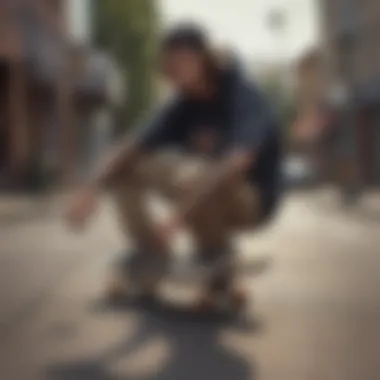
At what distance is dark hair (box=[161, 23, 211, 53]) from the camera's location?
0.59 metres

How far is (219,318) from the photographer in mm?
631

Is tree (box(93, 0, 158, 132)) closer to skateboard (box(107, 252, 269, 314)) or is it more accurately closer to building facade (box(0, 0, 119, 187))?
building facade (box(0, 0, 119, 187))

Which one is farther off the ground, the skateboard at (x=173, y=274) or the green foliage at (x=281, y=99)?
the green foliage at (x=281, y=99)

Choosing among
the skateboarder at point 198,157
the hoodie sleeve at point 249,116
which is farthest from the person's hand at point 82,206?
the hoodie sleeve at point 249,116

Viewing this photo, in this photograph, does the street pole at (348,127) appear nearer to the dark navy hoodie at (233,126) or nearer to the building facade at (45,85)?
the dark navy hoodie at (233,126)

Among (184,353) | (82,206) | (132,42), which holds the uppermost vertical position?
(132,42)

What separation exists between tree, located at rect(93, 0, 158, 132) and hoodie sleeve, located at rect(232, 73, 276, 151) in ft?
0.24

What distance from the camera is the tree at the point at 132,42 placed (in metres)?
0.59

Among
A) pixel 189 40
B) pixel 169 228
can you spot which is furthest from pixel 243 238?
pixel 189 40

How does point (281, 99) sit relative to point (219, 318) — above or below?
above

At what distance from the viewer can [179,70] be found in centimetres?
59

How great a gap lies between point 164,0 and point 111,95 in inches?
3.7

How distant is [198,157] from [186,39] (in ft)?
0.34

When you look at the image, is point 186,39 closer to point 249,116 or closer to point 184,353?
point 249,116
